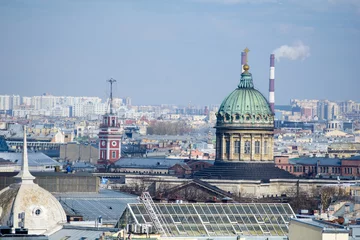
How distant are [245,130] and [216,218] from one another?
5440 centimetres

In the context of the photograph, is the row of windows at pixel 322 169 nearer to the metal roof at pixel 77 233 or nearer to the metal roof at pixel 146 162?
the metal roof at pixel 146 162

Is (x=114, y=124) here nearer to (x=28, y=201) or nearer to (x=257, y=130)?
(x=257, y=130)

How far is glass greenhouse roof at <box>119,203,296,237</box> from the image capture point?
53.7 metres

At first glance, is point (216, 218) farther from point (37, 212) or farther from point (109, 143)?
point (109, 143)

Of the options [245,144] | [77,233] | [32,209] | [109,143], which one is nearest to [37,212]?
[32,209]

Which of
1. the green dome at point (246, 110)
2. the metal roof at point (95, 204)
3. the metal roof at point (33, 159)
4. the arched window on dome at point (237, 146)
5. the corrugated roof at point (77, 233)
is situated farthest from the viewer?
the arched window on dome at point (237, 146)

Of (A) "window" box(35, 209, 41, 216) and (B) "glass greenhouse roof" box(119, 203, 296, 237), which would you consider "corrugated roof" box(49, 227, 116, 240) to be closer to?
(A) "window" box(35, 209, 41, 216)

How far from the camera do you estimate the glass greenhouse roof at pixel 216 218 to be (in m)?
53.7

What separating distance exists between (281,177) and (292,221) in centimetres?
5827

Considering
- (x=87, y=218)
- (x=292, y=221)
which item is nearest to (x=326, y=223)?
(x=292, y=221)

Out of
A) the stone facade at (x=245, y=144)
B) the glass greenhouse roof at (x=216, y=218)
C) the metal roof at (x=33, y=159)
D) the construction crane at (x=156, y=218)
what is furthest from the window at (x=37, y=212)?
the stone facade at (x=245, y=144)

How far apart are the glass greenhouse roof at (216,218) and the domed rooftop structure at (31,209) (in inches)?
68.3

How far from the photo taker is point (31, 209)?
5372cm

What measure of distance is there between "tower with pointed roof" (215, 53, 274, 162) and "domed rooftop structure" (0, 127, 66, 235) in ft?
178
